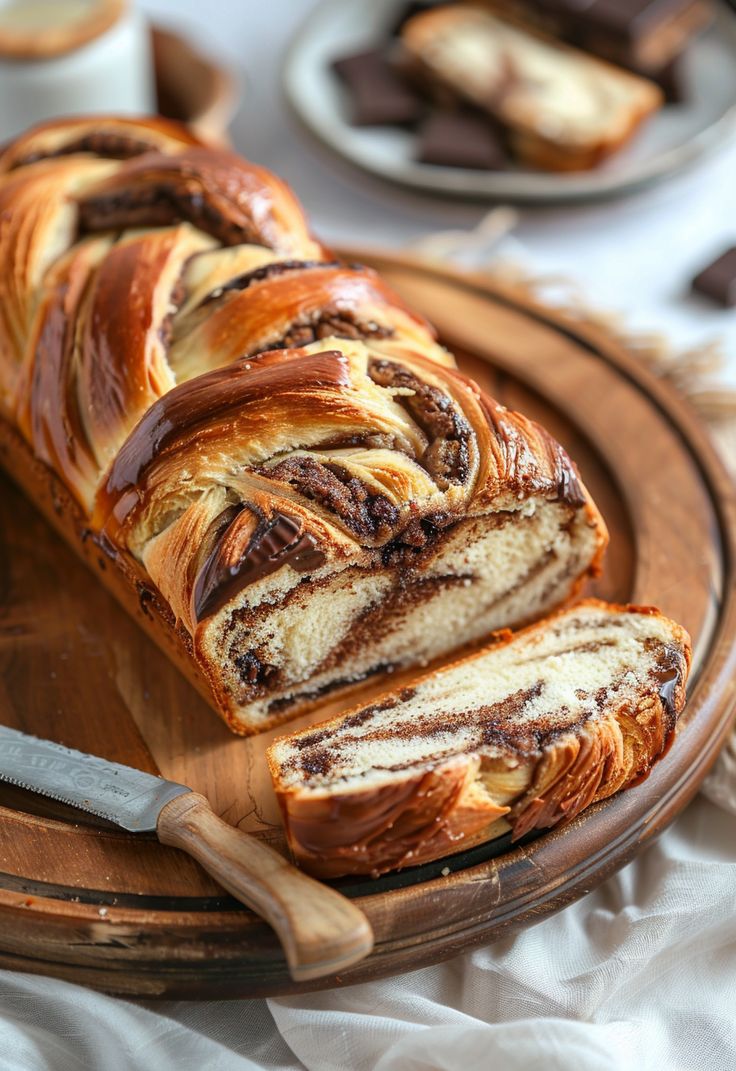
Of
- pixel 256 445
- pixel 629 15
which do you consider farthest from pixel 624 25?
pixel 256 445

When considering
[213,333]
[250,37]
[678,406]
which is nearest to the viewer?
[213,333]

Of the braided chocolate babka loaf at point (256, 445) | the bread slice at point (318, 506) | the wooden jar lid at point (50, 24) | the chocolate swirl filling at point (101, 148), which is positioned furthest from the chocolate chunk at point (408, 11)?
the bread slice at point (318, 506)

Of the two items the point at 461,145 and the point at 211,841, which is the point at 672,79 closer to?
the point at 461,145

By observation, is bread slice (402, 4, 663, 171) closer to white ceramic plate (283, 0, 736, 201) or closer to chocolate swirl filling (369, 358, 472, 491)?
white ceramic plate (283, 0, 736, 201)

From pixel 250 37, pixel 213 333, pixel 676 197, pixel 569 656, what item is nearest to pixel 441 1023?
pixel 569 656

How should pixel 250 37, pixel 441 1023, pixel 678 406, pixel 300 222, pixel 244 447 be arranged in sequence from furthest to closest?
pixel 250 37 → pixel 678 406 → pixel 300 222 → pixel 244 447 → pixel 441 1023

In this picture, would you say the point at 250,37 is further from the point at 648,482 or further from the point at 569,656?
the point at 569,656

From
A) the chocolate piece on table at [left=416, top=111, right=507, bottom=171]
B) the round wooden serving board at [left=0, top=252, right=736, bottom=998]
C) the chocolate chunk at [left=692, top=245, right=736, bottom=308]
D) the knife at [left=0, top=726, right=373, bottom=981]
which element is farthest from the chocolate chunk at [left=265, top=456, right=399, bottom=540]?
the chocolate piece on table at [left=416, top=111, right=507, bottom=171]

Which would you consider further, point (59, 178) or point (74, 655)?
point (59, 178)
